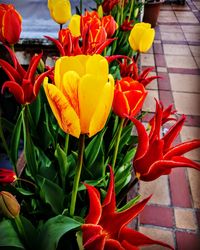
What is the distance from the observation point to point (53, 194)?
2.14ft

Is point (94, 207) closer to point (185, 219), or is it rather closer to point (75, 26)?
point (75, 26)

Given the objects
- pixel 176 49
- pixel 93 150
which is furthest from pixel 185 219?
pixel 176 49

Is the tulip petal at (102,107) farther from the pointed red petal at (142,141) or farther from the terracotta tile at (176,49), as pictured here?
the terracotta tile at (176,49)

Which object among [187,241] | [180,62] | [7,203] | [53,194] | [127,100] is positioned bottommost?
[187,241]

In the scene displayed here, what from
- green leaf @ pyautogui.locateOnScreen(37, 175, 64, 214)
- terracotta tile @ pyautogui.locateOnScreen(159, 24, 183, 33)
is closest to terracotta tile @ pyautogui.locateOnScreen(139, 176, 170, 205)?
green leaf @ pyautogui.locateOnScreen(37, 175, 64, 214)

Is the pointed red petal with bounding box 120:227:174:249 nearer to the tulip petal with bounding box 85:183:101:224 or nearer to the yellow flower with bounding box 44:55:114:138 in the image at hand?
the tulip petal with bounding box 85:183:101:224

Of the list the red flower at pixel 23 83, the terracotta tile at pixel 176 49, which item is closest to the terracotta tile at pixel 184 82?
the terracotta tile at pixel 176 49

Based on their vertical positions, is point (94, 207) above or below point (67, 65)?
below

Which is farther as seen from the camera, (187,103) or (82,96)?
(187,103)

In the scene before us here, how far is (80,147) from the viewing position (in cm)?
44

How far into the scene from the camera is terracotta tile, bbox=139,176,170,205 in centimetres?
128

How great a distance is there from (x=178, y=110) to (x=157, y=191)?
84 cm

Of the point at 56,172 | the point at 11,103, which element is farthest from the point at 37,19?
the point at 56,172

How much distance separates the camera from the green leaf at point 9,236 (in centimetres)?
51
